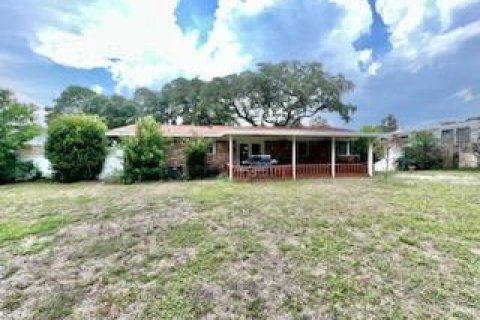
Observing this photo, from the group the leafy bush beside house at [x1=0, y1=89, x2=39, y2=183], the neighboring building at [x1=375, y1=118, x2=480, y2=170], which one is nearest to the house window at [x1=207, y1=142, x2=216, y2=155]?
the leafy bush beside house at [x1=0, y1=89, x2=39, y2=183]

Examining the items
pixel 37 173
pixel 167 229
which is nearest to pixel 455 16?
pixel 167 229

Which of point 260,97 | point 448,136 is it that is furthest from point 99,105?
point 448,136

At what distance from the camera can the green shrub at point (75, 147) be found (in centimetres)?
1512

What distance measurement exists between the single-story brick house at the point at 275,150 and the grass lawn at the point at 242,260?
650 cm

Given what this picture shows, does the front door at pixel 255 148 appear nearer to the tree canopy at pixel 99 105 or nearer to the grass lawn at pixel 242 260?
the grass lawn at pixel 242 260

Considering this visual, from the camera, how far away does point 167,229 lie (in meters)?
6.57

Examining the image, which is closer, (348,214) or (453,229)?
(453,229)

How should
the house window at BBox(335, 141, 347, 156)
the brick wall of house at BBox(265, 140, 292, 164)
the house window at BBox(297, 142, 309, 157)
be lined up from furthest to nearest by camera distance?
the house window at BBox(335, 141, 347, 156) → the house window at BBox(297, 142, 309, 157) → the brick wall of house at BBox(265, 140, 292, 164)

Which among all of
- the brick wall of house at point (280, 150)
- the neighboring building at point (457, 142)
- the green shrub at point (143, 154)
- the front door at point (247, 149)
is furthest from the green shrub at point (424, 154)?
the green shrub at point (143, 154)

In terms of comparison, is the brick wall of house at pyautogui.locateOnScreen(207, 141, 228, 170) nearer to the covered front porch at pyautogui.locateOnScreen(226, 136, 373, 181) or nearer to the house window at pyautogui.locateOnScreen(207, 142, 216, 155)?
the house window at pyautogui.locateOnScreen(207, 142, 216, 155)

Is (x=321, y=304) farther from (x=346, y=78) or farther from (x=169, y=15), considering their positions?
(x=346, y=78)

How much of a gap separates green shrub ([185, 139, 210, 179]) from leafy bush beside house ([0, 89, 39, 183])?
7482mm

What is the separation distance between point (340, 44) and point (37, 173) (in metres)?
16.9

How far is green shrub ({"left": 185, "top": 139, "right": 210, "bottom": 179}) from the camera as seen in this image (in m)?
15.5
